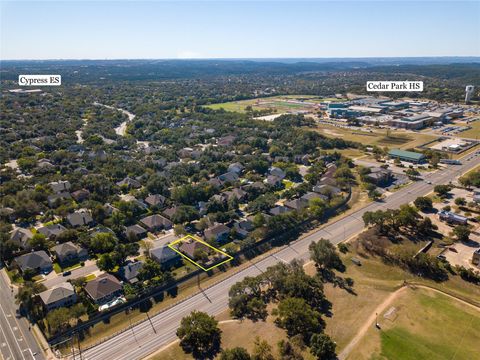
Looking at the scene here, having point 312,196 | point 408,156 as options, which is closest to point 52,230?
point 312,196

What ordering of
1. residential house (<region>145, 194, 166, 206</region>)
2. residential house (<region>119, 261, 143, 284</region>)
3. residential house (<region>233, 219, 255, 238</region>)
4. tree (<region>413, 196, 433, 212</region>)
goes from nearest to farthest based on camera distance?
residential house (<region>119, 261, 143, 284</region>), residential house (<region>233, 219, 255, 238</region>), tree (<region>413, 196, 433, 212</region>), residential house (<region>145, 194, 166, 206</region>)

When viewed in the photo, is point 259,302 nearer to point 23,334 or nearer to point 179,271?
point 179,271

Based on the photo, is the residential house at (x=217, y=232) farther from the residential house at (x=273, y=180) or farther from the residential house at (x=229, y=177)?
the residential house at (x=229, y=177)

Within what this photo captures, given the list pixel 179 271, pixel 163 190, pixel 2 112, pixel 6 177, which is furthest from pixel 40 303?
pixel 2 112

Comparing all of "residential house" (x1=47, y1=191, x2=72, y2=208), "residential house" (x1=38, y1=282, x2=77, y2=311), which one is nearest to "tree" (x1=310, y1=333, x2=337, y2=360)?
"residential house" (x1=38, y1=282, x2=77, y2=311)

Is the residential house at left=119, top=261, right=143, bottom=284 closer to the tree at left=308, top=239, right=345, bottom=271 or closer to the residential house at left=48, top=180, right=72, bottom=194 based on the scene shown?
the tree at left=308, top=239, right=345, bottom=271

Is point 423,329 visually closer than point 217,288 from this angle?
Yes
